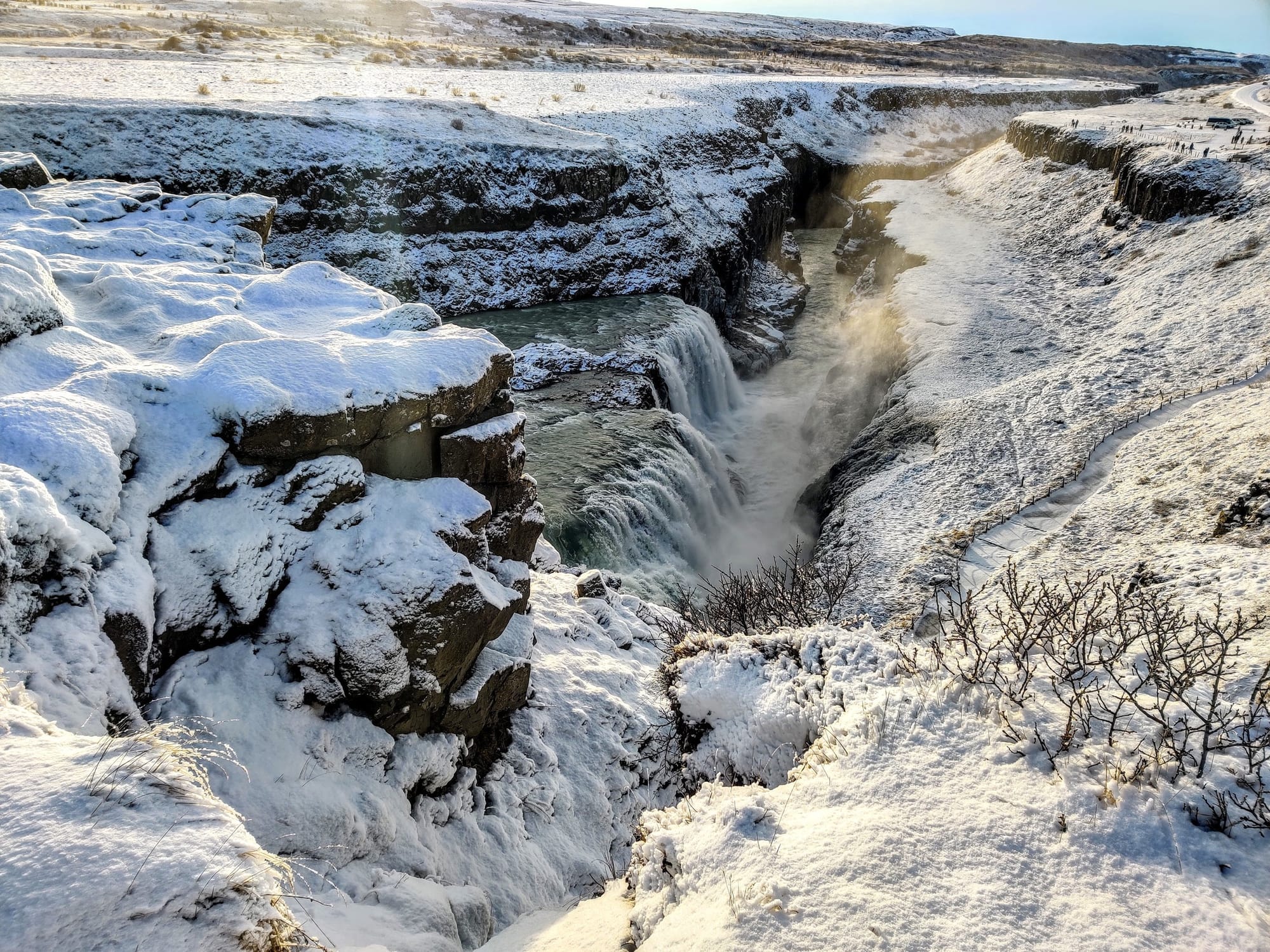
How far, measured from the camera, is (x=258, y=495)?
736 cm

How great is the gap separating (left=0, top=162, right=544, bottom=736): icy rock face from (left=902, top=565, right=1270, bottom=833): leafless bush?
4.99 m

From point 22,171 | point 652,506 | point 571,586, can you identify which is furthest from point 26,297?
point 652,506

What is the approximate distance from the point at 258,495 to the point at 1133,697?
7833 millimetres

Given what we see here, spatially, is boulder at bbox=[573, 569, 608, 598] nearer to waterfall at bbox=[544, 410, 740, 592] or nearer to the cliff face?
waterfall at bbox=[544, 410, 740, 592]

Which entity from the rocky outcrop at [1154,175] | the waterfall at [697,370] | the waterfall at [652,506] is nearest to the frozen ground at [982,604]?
the rocky outcrop at [1154,175]

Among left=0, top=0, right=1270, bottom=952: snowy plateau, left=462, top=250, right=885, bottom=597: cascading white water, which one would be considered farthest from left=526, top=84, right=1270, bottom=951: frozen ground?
left=462, top=250, right=885, bottom=597: cascading white water

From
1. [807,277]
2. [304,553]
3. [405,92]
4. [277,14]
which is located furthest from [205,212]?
[277,14]

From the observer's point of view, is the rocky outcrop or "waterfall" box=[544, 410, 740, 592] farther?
the rocky outcrop

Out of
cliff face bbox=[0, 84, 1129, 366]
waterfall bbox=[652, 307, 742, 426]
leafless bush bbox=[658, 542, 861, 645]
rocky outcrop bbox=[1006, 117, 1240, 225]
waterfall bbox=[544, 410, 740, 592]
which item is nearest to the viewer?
leafless bush bbox=[658, 542, 861, 645]

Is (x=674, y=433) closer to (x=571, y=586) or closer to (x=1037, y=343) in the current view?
(x=571, y=586)

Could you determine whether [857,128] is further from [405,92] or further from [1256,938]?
[1256,938]

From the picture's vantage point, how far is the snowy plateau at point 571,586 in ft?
15.1

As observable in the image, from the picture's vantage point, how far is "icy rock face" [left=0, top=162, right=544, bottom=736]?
6098mm

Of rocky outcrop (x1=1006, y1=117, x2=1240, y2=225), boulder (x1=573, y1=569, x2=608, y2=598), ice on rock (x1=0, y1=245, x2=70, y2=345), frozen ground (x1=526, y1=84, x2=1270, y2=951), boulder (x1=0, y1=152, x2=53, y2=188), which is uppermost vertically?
rocky outcrop (x1=1006, y1=117, x2=1240, y2=225)
